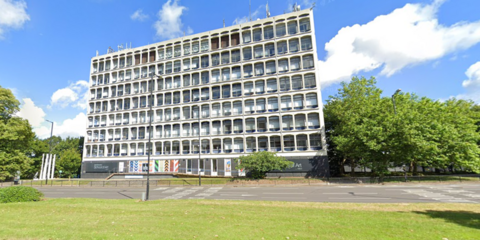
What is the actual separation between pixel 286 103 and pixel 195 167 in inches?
848

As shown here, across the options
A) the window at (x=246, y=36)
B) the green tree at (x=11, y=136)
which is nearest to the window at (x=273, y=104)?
the window at (x=246, y=36)

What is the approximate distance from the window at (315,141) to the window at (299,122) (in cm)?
227

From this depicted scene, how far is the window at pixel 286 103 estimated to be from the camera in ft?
134

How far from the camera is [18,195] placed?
51.7ft

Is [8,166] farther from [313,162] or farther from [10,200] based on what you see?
[313,162]

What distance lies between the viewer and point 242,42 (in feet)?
152

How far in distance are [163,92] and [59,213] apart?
41559 mm

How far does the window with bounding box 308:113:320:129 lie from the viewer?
38688 mm

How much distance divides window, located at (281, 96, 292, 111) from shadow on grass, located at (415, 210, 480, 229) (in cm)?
3042

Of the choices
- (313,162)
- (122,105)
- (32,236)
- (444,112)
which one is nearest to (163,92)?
(122,105)

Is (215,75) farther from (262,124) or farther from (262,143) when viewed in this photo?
(262,143)

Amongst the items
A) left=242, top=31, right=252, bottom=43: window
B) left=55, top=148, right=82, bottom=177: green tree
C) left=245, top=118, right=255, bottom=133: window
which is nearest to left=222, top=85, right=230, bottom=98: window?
left=245, top=118, right=255, bottom=133: window

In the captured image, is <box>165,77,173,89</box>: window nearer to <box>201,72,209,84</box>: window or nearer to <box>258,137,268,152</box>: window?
<box>201,72,209,84</box>: window

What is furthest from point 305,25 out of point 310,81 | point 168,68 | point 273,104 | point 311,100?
point 168,68
